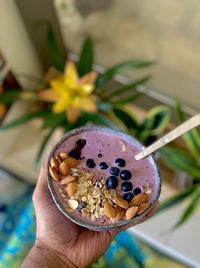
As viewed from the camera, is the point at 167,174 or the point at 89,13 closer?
the point at 89,13

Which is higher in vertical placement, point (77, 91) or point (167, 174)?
point (77, 91)

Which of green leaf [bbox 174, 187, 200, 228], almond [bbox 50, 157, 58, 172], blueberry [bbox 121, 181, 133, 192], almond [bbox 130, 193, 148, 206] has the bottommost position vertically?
green leaf [bbox 174, 187, 200, 228]

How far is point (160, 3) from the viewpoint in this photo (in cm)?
109

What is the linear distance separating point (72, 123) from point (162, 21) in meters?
0.37

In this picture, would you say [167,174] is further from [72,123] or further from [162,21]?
[162,21]

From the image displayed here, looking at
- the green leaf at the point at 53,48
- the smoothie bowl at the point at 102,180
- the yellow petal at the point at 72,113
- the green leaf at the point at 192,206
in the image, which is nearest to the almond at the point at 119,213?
the smoothie bowl at the point at 102,180

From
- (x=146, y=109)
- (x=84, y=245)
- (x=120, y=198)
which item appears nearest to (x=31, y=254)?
(x=84, y=245)

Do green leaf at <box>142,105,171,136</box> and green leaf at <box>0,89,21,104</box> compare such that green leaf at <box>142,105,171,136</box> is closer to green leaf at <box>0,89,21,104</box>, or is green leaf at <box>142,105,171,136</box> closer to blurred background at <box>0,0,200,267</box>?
blurred background at <box>0,0,200,267</box>

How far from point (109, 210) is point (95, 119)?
22.1 inches

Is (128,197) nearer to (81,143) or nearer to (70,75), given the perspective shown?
(81,143)

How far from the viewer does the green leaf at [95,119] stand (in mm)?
1232

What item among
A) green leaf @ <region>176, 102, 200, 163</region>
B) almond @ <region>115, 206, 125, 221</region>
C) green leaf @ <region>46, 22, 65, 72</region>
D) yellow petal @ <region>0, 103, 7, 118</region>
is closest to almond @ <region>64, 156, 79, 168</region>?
almond @ <region>115, 206, 125, 221</region>

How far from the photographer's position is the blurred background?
46.5 inches

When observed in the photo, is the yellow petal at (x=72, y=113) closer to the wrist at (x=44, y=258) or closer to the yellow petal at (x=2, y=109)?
the yellow petal at (x=2, y=109)
